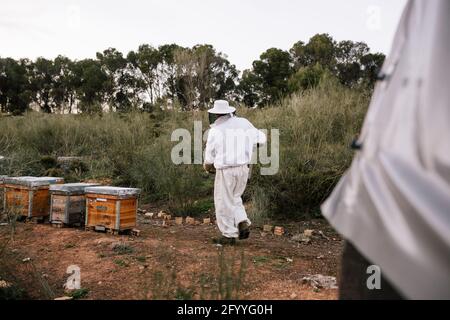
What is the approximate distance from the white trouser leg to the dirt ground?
0.28 m

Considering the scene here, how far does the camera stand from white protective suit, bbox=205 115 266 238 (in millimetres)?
6387

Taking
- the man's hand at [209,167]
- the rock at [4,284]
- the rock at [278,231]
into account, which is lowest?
the rock at [4,284]

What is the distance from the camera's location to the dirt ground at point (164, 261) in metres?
4.39

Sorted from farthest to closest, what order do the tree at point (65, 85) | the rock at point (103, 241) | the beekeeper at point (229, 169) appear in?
1. the tree at point (65, 85)
2. the beekeeper at point (229, 169)
3. the rock at point (103, 241)

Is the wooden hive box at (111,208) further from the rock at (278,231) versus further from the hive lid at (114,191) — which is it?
the rock at (278,231)

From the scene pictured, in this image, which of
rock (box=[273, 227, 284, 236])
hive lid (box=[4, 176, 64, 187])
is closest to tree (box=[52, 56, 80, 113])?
hive lid (box=[4, 176, 64, 187])

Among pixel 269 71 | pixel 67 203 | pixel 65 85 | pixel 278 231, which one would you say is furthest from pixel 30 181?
pixel 65 85

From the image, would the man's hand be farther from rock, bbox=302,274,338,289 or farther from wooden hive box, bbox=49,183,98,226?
rock, bbox=302,274,338,289

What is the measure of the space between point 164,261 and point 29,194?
3354mm

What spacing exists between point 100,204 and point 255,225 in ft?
8.66

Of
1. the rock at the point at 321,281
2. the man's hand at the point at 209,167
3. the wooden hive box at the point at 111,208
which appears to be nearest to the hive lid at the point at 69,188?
the wooden hive box at the point at 111,208

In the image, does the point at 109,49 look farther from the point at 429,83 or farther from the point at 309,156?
the point at 429,83

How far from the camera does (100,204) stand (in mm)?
6766
